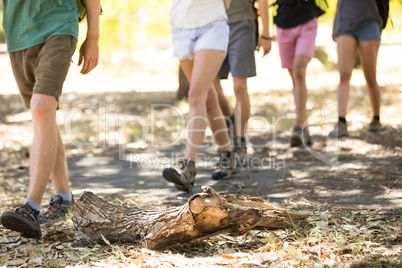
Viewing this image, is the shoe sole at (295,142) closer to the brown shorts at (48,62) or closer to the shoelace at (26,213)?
the brown shorts at (48,62)

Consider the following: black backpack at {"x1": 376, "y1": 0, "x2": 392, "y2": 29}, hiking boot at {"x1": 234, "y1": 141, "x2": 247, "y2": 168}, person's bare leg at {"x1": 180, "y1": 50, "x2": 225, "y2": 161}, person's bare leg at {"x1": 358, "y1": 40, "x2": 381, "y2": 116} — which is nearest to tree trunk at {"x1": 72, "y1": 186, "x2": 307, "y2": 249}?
person's bare leg at {"x1": 180, "y1": 50, "x2": 225, "y2": 161}

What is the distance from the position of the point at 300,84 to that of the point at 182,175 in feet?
8.14

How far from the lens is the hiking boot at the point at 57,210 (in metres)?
3.70

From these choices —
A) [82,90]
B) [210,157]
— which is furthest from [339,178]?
[82,90]

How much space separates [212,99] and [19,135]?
444 centimetres

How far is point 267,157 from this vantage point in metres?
5.85

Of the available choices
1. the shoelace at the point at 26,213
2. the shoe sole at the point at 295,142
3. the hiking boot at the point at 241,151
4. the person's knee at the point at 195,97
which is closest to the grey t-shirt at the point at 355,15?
the shoe sole at the point at 295,142

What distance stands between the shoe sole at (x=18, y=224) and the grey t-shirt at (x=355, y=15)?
4.51m

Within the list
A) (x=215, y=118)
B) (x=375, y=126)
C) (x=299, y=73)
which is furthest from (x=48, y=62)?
(x=375, y=126)

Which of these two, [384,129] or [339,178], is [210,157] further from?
[384,129]

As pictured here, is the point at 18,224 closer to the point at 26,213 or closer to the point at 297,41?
the point at 26,213

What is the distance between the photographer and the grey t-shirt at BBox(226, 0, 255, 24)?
522 centimetres

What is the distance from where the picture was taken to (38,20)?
11.6 feet

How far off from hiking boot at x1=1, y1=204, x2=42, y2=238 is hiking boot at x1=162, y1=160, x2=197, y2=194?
43.7 inches
